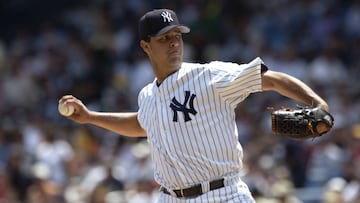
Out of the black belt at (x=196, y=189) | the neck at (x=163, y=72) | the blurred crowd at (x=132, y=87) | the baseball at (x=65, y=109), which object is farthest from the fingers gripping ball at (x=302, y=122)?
the blurred crowd at (x=132, y=87)

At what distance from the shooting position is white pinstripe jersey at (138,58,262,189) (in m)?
5.39

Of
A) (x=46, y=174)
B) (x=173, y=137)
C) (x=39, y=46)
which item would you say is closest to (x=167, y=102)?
(x=173, y=137)

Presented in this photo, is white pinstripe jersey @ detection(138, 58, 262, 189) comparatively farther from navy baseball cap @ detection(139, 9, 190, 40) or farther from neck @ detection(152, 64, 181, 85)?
navy baseball cap @ detection(139, 9, 190, 40)

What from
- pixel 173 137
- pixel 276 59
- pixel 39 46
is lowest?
pixel 173 137

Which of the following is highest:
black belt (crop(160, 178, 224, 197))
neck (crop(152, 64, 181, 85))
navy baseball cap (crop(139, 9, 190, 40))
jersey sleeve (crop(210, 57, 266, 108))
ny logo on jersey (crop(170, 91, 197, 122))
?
navy baseball cap (crop(139, 9, 190, 40))

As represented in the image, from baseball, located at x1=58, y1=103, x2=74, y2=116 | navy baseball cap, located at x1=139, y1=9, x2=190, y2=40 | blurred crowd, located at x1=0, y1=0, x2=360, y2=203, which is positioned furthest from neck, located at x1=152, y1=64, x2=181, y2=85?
blurred crowd, located at x1=0, y1=0, x2=360, y2=203

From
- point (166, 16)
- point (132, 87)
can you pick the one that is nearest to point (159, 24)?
point (166, 16)

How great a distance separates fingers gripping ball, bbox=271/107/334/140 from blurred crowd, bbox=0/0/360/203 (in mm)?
3615

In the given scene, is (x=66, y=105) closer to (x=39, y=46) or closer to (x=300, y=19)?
(x=300, y=19)

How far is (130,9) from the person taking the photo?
589 inches

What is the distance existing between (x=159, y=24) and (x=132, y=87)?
24.2 ft

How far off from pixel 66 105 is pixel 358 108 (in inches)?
215

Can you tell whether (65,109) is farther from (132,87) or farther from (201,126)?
(132,87)

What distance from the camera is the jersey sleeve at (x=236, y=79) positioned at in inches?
208
